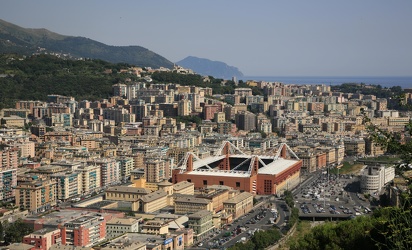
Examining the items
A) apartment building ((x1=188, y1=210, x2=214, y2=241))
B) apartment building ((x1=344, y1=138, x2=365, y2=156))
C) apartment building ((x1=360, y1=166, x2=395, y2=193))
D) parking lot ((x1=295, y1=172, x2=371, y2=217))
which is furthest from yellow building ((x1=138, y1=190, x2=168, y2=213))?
apartment building ((x1=344, y1=138, x2=365, y2=156))

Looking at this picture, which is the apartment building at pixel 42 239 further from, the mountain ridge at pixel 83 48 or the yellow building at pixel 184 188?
the mountain ridge at pixel 83 48

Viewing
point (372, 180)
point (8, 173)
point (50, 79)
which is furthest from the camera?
point (50, 79)

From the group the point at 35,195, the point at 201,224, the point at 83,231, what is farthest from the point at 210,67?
the point at 83,231

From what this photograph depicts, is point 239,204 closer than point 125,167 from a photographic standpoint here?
Yes

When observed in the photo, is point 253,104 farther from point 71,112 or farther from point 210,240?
point 210,240

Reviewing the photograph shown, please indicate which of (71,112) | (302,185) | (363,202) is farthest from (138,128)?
(363,202)

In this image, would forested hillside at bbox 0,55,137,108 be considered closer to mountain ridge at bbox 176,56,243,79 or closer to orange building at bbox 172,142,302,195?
orange building at bbox 172,142,302,195

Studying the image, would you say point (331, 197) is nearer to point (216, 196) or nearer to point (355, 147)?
point (216, 196)

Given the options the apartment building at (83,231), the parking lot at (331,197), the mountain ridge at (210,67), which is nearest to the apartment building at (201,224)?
the apartment building at (83,231)
